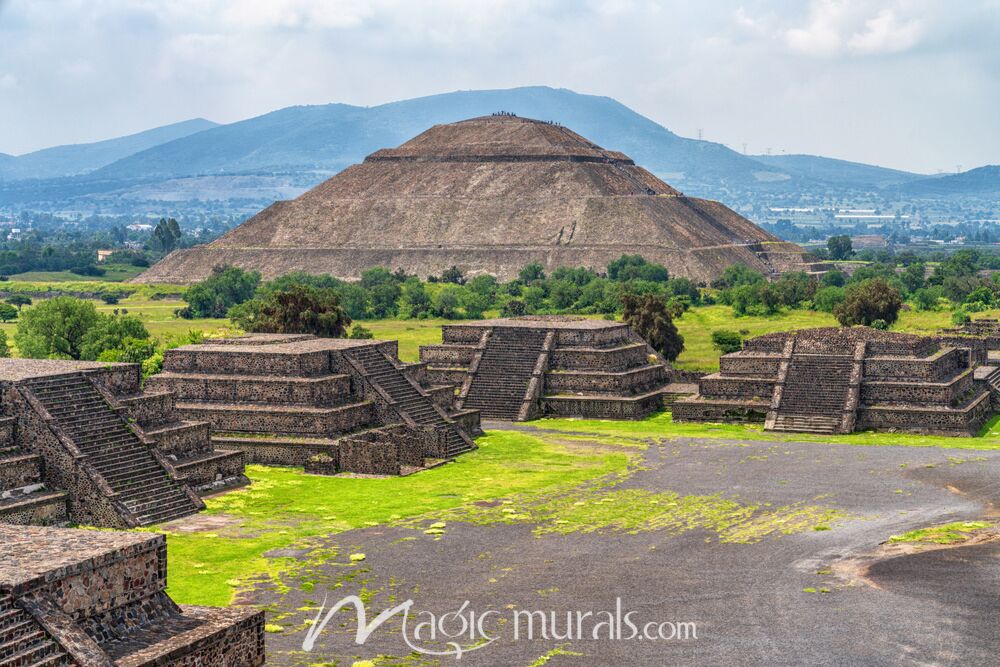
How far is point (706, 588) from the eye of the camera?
3034 centimetres

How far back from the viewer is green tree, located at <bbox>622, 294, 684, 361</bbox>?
77375mm

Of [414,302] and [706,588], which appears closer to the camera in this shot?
[706,588]

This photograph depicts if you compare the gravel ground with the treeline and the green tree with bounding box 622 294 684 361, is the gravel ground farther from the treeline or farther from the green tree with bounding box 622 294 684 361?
the treeline

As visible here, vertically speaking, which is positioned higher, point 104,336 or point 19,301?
point 104,336

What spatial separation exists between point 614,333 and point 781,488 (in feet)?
77.1

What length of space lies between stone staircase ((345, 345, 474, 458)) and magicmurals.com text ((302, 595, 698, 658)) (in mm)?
22081

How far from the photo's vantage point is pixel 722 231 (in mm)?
187500

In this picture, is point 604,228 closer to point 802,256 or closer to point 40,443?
point 802,256

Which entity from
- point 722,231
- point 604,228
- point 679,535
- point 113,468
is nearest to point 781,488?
point 679,535

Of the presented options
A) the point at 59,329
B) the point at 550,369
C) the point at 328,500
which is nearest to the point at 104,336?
the point at 59,329

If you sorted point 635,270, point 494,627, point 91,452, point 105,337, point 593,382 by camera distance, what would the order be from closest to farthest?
point 494,627 → point 91,452 → point 593,382 → point 105,337 → point 635,270

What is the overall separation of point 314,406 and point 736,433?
704 inches

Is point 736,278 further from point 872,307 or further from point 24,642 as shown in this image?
point 24,642

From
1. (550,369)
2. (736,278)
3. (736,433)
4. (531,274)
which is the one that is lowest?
(736,433)
